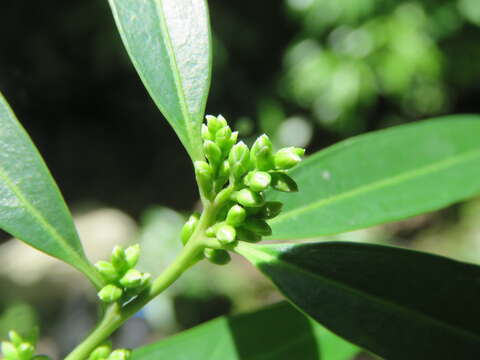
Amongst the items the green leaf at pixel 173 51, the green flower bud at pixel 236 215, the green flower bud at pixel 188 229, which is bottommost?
the green flower bud at pixel 188 229

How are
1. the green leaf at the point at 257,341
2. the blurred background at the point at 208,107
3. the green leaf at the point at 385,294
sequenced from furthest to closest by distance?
the blurred background at the point at 208,107 → the green leaf at the point at 257,341 → the green leaf at the point at 385,294

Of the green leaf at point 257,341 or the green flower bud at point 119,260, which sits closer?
the green flower bud at point 119,260

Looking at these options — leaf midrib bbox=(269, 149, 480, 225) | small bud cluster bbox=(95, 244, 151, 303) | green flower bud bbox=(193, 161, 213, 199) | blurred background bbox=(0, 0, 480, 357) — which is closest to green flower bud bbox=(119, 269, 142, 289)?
small bud cluster bbox=(95, 244, 151, 303)

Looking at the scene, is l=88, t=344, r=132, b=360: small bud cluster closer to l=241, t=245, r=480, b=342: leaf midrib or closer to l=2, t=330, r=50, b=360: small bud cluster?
l=2, t=330, r=50, b=360: small bud cluster

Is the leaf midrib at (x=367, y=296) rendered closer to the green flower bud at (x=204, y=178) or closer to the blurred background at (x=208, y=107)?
the green flower bud at (x=204, y=178)

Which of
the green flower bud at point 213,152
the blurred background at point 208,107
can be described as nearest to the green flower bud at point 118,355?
the green flower bud at point 213,152

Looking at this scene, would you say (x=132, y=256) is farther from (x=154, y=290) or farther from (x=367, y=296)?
(x=367, y=296)
